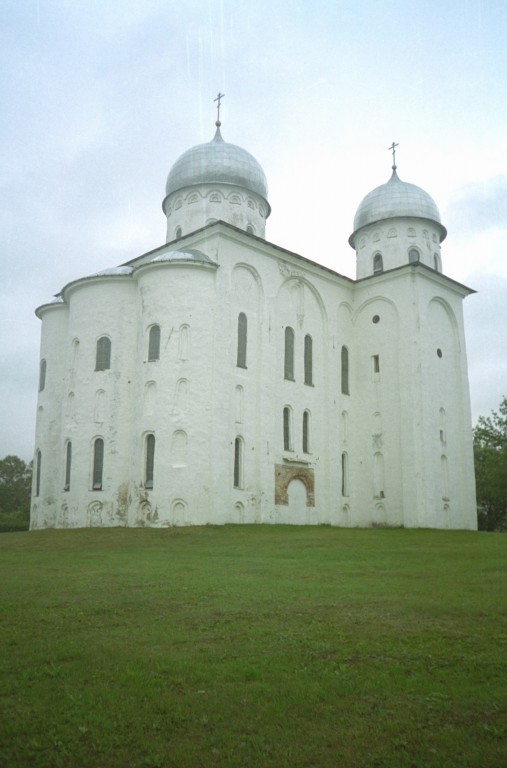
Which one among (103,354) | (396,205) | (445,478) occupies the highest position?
(396,205)

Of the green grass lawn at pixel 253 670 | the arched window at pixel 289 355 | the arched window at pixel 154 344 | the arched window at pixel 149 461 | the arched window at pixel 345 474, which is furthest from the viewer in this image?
the arched window at pixel 345 474

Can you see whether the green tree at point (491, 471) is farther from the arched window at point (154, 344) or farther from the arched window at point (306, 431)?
the arched window at point (154, 344)

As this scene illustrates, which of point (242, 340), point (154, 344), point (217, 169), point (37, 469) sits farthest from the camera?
point (217, 169)

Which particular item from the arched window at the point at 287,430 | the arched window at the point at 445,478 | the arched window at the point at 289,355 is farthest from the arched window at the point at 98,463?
the arched window at the point at 445,478

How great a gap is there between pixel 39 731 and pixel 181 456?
71.6ft

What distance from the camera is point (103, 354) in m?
30.5

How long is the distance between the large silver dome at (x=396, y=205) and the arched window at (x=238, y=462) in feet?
54.4

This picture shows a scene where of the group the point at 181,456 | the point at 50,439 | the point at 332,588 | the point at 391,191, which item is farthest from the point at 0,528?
the point at 332,588

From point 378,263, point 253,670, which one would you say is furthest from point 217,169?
point 253,670

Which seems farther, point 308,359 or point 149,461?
point 308,359

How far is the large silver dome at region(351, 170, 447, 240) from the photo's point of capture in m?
38.9

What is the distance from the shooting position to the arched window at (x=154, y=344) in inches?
1135

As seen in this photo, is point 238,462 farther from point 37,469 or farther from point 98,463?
point 37,469

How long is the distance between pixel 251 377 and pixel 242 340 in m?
1.64
